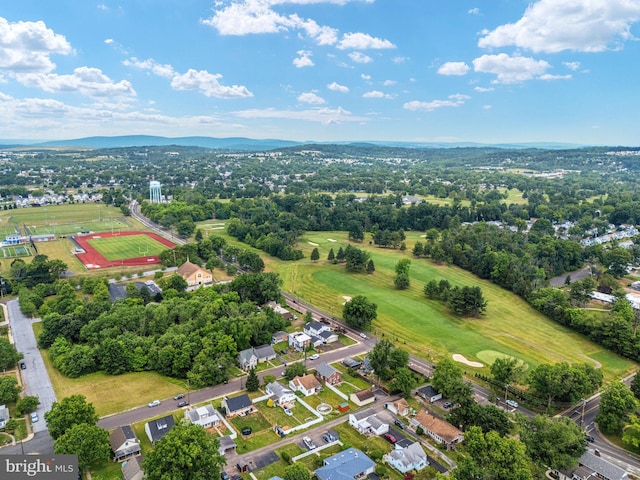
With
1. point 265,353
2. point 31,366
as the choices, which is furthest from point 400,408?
point 31,366

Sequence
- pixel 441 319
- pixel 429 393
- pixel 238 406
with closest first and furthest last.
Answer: pixel 238 406 < pixel 429 393 < pixel 441 319

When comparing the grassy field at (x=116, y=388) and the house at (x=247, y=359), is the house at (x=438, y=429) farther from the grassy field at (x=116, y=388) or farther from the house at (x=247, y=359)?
the grassy field at (x=116, y=388)

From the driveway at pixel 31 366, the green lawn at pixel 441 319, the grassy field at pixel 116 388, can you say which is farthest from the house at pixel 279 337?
the driveway at pixel 31 366

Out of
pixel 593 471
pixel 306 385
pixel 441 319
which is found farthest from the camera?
pixel 441 319

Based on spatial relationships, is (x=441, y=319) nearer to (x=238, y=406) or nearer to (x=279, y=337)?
(x=279, y=337)

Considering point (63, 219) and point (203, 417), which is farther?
point (63, 219)
